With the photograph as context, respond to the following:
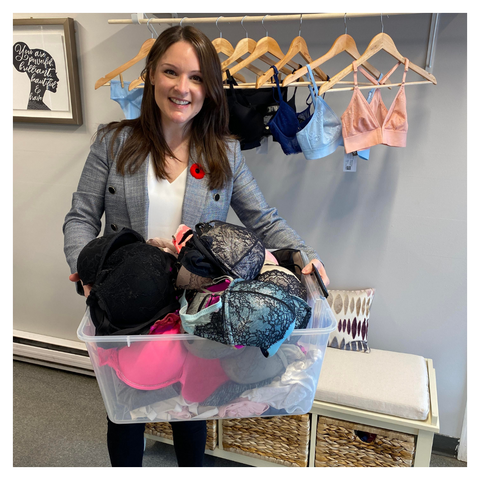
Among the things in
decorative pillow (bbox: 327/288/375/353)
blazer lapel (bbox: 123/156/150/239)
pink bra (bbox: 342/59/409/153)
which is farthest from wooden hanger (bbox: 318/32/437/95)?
decorative pillow (bbox: 327/288/375/353)

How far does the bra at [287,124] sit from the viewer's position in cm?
145

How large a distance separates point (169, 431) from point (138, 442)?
0.71 meters

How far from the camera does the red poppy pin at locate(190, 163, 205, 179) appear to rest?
1176 millimetres

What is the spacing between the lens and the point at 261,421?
1670mm

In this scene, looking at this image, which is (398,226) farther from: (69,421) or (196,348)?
(69,421)

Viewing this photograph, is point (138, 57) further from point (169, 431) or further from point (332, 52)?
point (169, 431)

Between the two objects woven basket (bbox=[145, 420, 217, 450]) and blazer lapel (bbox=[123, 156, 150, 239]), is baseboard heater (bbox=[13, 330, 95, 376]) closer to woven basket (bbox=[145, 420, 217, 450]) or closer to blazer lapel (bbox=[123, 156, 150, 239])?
woven basket (bbox=[145, 420, 217, 450])

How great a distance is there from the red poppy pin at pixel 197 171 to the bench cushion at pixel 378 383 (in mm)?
948

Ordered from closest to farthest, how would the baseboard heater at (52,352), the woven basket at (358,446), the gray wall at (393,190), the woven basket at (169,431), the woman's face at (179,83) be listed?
1. the woman's face at (179,83)
2. the woven basket at (358,446)
3. the gray wall at (393,190)
4. the woven basket at (169,431)
5. the baseboard heater at (52,352)

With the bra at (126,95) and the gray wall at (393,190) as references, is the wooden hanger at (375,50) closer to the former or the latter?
the gray wall at (393,190)

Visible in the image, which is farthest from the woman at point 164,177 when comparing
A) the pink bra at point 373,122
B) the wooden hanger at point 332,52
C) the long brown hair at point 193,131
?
the pink bra at point 373,122

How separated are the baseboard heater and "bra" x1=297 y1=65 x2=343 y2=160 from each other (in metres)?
1.74

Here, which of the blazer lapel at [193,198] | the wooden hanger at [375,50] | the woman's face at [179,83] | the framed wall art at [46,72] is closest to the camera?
the woman's face at [179,83]

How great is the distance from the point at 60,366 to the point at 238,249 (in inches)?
82.1
